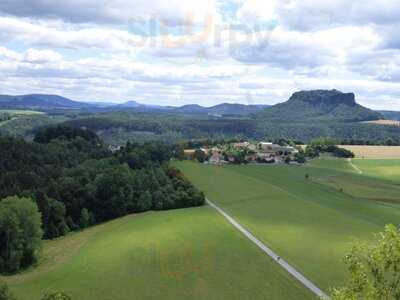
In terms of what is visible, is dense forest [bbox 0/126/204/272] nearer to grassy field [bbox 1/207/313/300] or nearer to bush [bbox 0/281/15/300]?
grassy field [bbox 1/207/313/300]

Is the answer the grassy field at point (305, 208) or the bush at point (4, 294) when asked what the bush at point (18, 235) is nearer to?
the bush at point (4, 294)

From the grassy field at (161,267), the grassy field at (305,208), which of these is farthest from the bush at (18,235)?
the grassy field at (305,208)

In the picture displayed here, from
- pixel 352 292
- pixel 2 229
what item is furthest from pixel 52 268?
pixel 352 292

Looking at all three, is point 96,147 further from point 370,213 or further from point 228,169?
point 370,213

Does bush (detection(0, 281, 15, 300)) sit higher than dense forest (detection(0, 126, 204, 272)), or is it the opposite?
bush (detection(0, 281, 15, 300))

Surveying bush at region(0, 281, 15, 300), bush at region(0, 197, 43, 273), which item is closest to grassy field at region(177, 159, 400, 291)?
bush at region(0, 281, 15, 300)

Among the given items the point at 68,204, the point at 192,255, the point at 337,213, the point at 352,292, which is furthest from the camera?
the point at 68,204

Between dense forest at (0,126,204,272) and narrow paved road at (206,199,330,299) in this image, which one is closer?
narrow paved road at (206,199,330,299)

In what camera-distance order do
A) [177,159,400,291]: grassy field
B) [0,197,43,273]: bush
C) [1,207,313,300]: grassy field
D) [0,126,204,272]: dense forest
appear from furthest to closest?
1. [0,126,204,272]: dense forest
2. [0,197,43,273]: bush
3. [177,159,400,291]: grassy field
4. [1,207,313,300]: grassy field
